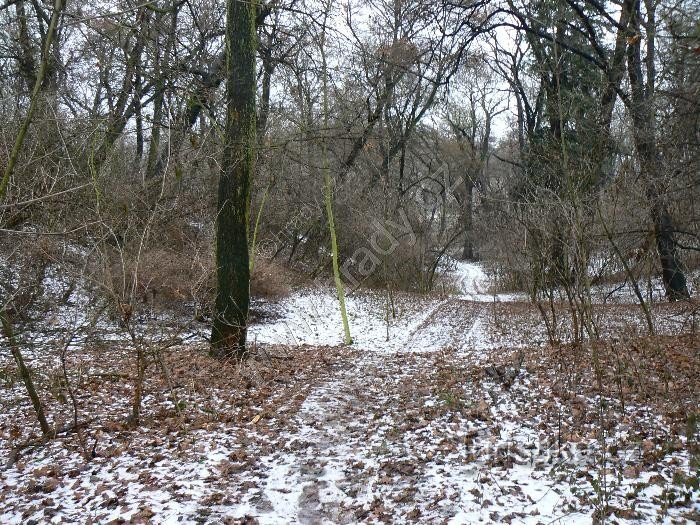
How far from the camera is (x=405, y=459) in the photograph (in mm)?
4859

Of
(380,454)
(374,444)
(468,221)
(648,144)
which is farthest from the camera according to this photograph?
(468,221)

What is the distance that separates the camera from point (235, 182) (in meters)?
8.52

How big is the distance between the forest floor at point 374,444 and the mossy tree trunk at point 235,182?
Answer: 0.66 metres

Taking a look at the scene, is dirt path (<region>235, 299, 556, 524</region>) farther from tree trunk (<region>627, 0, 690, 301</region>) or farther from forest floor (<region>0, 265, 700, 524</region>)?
tree trunk (<region>627, 0, 690, 301</region>)

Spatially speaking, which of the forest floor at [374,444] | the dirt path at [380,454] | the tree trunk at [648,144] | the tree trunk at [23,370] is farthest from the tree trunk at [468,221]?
the tree trunk at [23,370]

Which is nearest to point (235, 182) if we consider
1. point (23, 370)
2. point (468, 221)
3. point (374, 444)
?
point (23, 370)

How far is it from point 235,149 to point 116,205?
5.02 m

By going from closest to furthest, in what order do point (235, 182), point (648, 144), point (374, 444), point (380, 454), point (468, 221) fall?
1. point (380, 454)
2. point (374, 444)
3. point (235, 182)
4. point (648, 144)
5. point (468, 221)

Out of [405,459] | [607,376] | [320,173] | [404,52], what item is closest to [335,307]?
[320,173]

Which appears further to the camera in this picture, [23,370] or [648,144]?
[648,144]

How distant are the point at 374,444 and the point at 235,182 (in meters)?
4.96

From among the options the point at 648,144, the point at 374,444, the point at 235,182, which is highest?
the point at 648,144

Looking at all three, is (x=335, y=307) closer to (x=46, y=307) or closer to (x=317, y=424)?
(x=46, y=307)

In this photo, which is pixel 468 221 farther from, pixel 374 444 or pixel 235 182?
pixel 374 444
